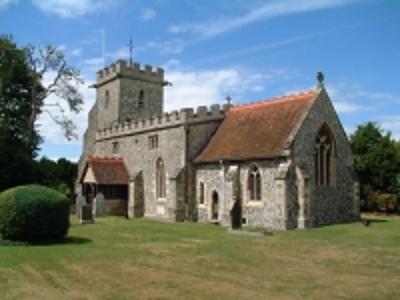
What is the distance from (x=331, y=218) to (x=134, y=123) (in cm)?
1636

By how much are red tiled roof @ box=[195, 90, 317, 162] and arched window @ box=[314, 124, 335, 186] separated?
192cm

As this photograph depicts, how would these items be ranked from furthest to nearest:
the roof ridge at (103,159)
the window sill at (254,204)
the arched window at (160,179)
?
the roof ridge at (103,159), the arched window at (160,179), the window sill at (254,204)

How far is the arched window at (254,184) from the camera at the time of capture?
984 inches

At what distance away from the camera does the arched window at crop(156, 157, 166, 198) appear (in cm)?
3125

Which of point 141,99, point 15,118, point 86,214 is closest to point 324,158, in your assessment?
point 86,214

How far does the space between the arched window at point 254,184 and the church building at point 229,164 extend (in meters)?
0.06

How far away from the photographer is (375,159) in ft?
123

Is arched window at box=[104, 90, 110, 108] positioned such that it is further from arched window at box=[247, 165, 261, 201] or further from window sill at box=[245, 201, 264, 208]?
window sill at box=[245, 201, 264, 208]

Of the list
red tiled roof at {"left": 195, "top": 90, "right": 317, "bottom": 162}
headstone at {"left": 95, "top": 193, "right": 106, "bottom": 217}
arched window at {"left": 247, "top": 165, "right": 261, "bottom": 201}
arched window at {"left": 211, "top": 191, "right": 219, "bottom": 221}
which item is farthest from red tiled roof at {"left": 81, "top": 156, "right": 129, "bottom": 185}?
arched window at {"left": 247, "top": 165, "right": 261, "bottom": 201}

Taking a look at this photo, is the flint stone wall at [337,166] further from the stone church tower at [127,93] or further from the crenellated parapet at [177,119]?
the stone church tower at [127,93]

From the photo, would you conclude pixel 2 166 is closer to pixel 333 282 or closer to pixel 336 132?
pixel 336 132

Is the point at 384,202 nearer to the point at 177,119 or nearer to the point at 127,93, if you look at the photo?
the point at 177,119

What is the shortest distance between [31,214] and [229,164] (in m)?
12.6

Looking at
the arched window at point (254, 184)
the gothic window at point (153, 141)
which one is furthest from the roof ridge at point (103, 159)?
the arched window at point (254, 184)
